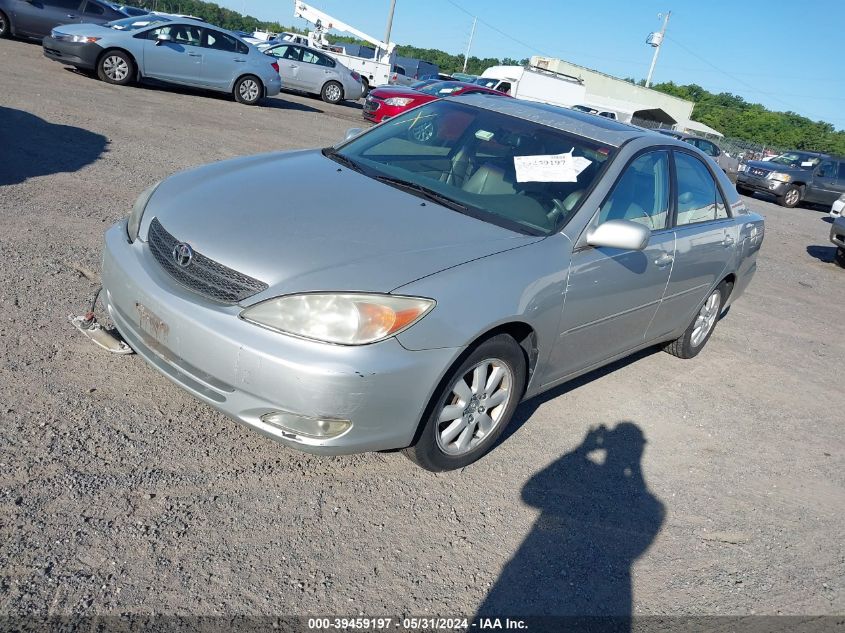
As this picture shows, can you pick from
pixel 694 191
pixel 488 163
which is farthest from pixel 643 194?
pixel 488 163

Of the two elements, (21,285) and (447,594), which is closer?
(447,594)

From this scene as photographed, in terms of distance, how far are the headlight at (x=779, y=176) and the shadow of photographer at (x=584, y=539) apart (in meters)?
19.4

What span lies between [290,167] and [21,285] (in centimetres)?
185

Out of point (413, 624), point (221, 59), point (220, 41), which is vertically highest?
point (220, 41)

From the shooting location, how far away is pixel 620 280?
405 cm

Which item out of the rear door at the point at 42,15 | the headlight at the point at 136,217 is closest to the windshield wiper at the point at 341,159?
the headlight at the point at 136,217

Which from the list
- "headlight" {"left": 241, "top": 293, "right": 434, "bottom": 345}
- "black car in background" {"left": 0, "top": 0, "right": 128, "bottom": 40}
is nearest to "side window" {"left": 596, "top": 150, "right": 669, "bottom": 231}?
"headlight" {"left": 241, "top": 293, "right": 434, "bottom": 345}

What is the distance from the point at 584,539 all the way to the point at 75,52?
14123 millimetres

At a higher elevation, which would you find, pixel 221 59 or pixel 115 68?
pixel 221 59

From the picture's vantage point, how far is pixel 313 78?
21.4 metres

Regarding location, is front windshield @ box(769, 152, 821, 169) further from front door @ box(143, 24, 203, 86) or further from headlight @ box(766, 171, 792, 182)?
front door @ box(143, 24, 203, 86)

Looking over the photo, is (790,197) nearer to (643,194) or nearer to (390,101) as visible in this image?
(390,101)

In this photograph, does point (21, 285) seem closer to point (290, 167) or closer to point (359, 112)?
point (290, 167)

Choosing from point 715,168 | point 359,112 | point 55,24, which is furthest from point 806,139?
point 715,168
